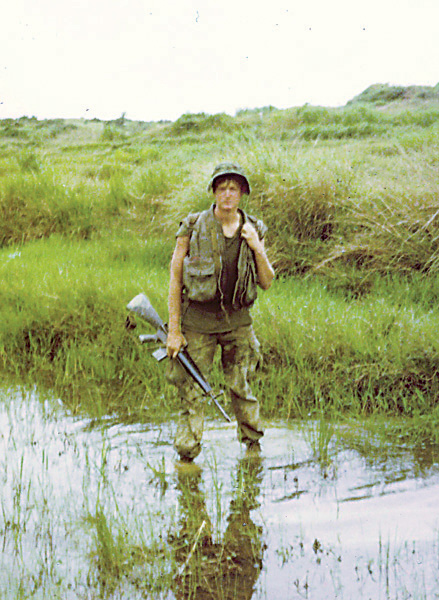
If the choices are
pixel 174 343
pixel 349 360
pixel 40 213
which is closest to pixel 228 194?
pixel 174 343

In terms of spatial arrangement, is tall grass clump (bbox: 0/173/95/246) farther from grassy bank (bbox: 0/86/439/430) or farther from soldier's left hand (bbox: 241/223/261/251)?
soldier's left hand (bbox: 241/223/261/251)

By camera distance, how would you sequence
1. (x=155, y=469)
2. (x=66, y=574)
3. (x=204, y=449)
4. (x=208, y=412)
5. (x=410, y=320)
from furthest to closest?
(x=410, y=320)
(x=208, y=412)
(x=204, y=449)
(x=155, y=469)
(x=66, y=574)

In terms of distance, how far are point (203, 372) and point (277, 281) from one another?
12.3ft

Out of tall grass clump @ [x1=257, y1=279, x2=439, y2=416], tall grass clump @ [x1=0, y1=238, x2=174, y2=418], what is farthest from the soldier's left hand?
tall grass clump @ [x1=0, y1=238, x2=174, y2=418]

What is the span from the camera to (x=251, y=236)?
393 cm

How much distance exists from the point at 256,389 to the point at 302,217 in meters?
3.61

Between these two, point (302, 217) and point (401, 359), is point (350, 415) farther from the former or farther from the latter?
point (302, 217)

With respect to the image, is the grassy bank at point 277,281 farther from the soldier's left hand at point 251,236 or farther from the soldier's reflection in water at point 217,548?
the soldier's left hand at point 251,236

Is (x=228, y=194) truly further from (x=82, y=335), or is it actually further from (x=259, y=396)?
(x=82, y=335)

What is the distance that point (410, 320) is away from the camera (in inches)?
232

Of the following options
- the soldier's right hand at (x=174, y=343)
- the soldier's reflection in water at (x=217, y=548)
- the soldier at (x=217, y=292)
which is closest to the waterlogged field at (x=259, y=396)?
the soldier's reflection in water at (x=217, y=548)

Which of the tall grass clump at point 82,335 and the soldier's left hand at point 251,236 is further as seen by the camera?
the tall grass clump at point 82,335

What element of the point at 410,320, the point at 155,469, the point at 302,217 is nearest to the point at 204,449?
the point at 155,469

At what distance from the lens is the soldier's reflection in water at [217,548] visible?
2.96 metres
